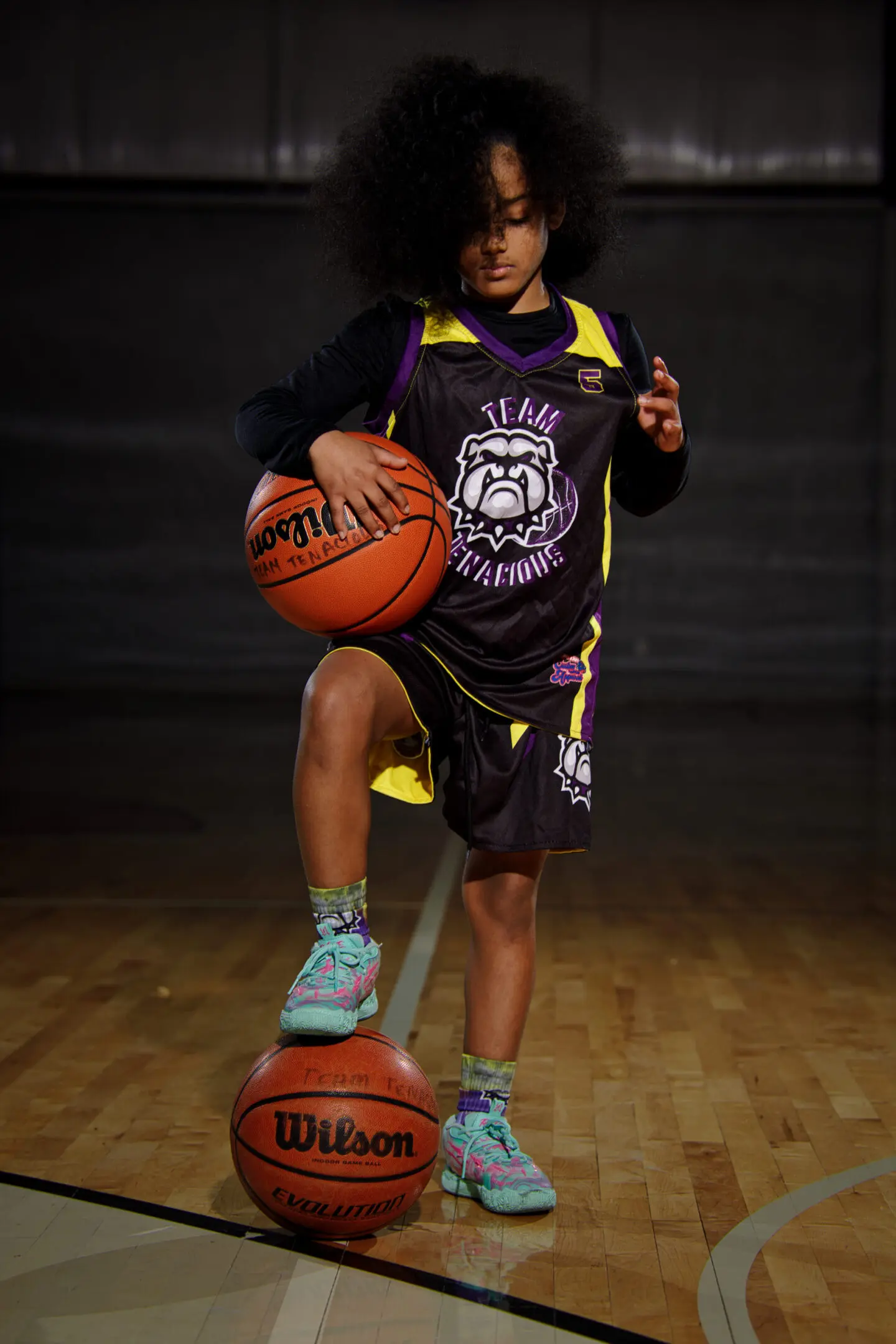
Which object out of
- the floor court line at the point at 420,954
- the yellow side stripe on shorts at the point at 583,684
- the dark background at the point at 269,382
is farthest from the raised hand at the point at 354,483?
the dark background at the point at 269,382

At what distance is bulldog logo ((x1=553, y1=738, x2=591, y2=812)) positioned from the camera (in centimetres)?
214

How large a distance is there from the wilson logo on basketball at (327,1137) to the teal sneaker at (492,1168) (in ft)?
0.83

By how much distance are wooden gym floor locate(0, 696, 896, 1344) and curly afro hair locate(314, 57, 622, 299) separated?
1423mm

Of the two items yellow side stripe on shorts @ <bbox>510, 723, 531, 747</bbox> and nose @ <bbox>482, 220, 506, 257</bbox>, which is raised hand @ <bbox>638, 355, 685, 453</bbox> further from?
yellow side stripe on shorts @ <bbox>510, 723, 531, 747</bbox>

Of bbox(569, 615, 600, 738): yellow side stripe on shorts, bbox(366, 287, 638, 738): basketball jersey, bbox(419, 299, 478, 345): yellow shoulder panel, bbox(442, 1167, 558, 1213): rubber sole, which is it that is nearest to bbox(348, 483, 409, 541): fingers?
bbox(366, 287, 638, 738): basketball jersey

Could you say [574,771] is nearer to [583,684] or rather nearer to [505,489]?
[583,684]

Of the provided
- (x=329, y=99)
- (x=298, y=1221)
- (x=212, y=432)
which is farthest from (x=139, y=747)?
(x=298, y=1221)

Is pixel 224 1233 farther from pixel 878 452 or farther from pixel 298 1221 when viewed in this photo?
pixel 878 452

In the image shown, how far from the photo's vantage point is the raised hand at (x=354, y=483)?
1.94 metres

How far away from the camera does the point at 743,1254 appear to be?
1.93 metres

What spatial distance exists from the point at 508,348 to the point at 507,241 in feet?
0.51

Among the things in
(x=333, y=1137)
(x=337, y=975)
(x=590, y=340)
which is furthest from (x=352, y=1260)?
(x=590, y=340)

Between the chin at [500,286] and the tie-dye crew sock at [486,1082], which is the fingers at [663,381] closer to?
the chin at [500,286]

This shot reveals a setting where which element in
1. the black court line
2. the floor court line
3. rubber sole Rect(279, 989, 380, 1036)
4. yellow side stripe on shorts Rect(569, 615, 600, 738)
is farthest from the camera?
the floor court line
